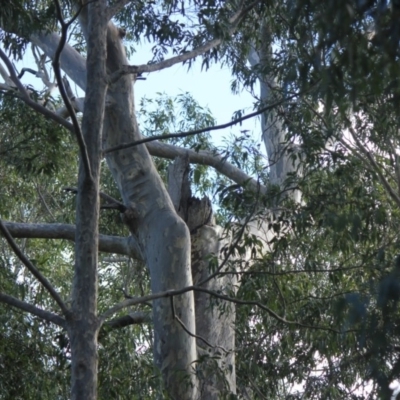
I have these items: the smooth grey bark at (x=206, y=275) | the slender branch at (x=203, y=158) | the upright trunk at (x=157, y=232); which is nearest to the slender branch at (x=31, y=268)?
the upright trunk at (x=157, y=232)

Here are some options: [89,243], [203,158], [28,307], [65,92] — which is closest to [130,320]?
[89,243]

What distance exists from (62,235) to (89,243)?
2.40m

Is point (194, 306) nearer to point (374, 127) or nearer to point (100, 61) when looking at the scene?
point (374, 127)

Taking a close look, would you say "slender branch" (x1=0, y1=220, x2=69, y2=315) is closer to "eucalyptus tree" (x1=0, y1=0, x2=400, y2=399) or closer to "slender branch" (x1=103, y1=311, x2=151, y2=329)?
"eucalyptus tree" (x1=0, y1=0, x2=400, y2=399)

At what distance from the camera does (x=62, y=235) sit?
6.85 meters

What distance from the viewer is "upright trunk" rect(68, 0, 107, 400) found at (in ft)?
14.0

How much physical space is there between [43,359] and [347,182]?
2391 mm

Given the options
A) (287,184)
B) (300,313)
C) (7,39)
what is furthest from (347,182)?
(7,39)

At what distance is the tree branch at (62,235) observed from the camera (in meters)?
6.77

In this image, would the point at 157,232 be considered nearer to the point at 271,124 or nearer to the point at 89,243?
the point at 89,243

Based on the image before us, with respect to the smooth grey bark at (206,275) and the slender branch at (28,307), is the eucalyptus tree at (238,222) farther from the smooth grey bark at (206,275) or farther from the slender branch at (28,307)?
the slender branch at (28,307)

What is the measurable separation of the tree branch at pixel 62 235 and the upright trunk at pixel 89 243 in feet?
6.97

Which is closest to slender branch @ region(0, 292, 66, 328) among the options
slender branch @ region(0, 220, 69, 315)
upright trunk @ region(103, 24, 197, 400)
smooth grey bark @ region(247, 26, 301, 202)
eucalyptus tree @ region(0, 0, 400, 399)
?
slender branch @ region(0, 220, 69, 315)

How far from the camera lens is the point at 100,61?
4.93 metres
